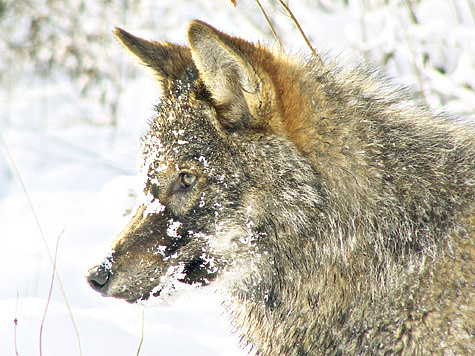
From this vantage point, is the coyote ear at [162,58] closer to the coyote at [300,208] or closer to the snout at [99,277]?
the coyote at [300,208]

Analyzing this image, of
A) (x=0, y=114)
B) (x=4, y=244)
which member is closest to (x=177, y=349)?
(x=4, y=244)

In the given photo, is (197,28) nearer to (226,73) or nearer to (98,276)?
(226,73)

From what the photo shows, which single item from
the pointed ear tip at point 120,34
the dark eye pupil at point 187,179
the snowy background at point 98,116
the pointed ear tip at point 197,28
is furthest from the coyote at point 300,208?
the pointed ear tip at point 120,34

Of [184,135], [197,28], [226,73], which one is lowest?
[184,135]

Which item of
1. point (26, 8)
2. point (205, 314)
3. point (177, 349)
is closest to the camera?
point (177, 349)

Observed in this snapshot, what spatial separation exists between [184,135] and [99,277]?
0.80 metres

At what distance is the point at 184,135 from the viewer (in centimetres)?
269

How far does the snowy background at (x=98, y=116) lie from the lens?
367 cm

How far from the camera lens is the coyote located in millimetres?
2541

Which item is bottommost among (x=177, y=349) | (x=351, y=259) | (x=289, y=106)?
(x=177, y=349)

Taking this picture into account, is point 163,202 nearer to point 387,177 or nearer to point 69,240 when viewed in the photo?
point 387,177

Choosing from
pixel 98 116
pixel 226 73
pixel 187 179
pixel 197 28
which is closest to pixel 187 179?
pixel 187 179

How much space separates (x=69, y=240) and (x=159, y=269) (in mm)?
2783

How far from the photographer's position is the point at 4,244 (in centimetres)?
518
